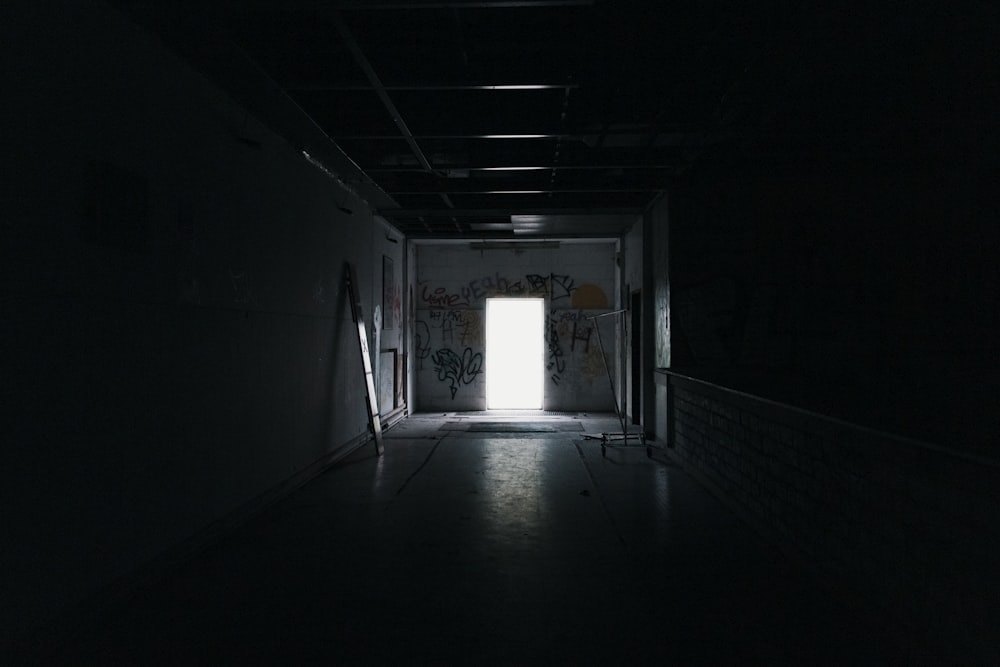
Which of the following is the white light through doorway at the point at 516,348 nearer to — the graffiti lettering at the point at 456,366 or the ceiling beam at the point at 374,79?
the graffiti lettering at the point at 456,366

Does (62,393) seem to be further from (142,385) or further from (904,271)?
(904,271)

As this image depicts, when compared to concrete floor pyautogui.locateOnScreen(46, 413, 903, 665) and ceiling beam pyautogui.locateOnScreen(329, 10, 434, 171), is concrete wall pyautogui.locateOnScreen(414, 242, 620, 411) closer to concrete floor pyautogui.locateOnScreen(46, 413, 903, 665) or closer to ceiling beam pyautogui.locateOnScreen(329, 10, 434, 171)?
ceiling beam pyautogui.locateOnScreen(329, 10, 434, 171)

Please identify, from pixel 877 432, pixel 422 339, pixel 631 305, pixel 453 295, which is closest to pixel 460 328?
pixel 453 295

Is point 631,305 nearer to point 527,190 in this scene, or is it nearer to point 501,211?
point 501,211

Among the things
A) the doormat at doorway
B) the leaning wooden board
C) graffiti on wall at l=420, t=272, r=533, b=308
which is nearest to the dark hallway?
the leaning wooden board

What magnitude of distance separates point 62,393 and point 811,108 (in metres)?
5.65

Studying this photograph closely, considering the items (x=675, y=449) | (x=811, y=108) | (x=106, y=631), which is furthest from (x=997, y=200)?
(x=106, y=631)

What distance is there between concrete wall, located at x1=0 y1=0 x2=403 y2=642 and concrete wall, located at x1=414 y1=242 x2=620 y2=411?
6.70 metres

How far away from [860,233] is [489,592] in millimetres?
5330

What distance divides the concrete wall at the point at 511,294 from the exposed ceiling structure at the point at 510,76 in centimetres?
469

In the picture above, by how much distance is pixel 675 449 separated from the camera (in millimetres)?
6930

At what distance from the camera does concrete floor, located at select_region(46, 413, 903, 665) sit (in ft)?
8.63

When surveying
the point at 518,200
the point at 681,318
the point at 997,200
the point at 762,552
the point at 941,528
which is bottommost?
the point at 762,552

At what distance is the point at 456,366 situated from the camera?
11992 mm
